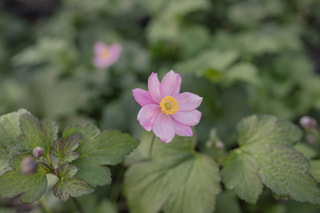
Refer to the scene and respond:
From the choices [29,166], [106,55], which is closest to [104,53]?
[106,55]

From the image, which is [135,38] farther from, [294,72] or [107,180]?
[107,180]

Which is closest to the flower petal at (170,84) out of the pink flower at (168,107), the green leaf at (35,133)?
the pink flower at (168,107)

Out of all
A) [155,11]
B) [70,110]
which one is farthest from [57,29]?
[70,110]

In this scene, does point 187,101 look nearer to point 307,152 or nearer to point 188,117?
point 188,117

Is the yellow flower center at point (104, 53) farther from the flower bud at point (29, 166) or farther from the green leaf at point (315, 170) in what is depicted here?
the green leaf at point (315, 170)

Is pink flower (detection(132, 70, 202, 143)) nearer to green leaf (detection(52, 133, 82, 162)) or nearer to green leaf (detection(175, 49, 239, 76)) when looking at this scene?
green leaf (detection(52, 133, 82, 162))
